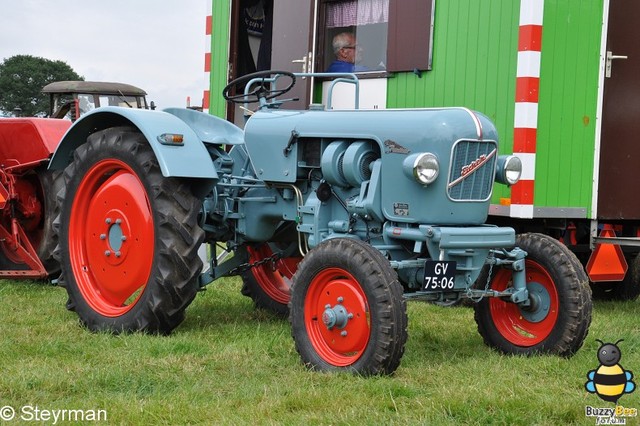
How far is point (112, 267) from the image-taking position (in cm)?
563

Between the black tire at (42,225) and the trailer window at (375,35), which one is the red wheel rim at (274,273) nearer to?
the black tire at (42,225)

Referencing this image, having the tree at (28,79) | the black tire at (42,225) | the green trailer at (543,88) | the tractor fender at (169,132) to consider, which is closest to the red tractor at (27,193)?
the black tire at (42,225)

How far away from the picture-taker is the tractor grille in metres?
4.70

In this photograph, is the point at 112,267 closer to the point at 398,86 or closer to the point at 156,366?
the point at 156,366

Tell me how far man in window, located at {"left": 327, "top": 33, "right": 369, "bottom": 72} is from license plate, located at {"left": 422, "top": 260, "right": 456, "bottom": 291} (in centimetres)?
318

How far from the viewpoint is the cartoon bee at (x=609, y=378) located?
3.76 m

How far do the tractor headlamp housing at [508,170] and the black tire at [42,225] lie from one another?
3.50 metres

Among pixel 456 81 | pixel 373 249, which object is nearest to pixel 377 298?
pixel 373 249

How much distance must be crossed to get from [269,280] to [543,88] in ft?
7.30

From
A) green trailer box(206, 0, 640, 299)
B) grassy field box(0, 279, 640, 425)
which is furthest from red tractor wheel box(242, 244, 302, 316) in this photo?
green trailer box(206, 0, 640, 299)

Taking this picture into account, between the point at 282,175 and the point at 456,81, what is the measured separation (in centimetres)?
188

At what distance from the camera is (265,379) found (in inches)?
171

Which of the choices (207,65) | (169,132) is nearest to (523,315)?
(169,132)

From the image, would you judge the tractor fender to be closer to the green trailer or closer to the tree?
the green trailer
